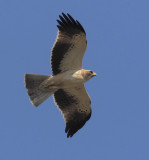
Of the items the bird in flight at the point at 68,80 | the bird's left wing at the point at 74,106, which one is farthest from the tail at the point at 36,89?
the bird's left wing at the point at 74,106

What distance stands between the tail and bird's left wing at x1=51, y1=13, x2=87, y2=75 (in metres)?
0.50

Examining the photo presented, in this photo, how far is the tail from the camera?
1508 cm

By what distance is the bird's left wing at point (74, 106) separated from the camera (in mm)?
15492

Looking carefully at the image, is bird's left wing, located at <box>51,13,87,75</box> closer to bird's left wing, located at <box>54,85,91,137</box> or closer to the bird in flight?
the bird in flight


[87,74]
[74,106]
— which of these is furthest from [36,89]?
[87,74]

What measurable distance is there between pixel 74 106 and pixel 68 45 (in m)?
2.08

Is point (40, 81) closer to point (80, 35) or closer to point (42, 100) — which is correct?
point (42, 100)

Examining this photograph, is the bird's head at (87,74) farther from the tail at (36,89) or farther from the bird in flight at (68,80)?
the tail at (36,89)

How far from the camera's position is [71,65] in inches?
596

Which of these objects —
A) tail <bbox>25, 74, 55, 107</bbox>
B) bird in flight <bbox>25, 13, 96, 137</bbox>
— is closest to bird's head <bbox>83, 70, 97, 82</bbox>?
bird in flight <bbox>25, 13, 96, 137</bbox>

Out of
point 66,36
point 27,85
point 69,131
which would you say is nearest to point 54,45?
point 66,36

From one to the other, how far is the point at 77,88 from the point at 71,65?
773mm

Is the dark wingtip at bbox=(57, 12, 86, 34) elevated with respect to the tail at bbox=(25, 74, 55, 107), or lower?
elevated

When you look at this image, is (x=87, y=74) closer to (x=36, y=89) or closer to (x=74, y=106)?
(x=74, y=106)
